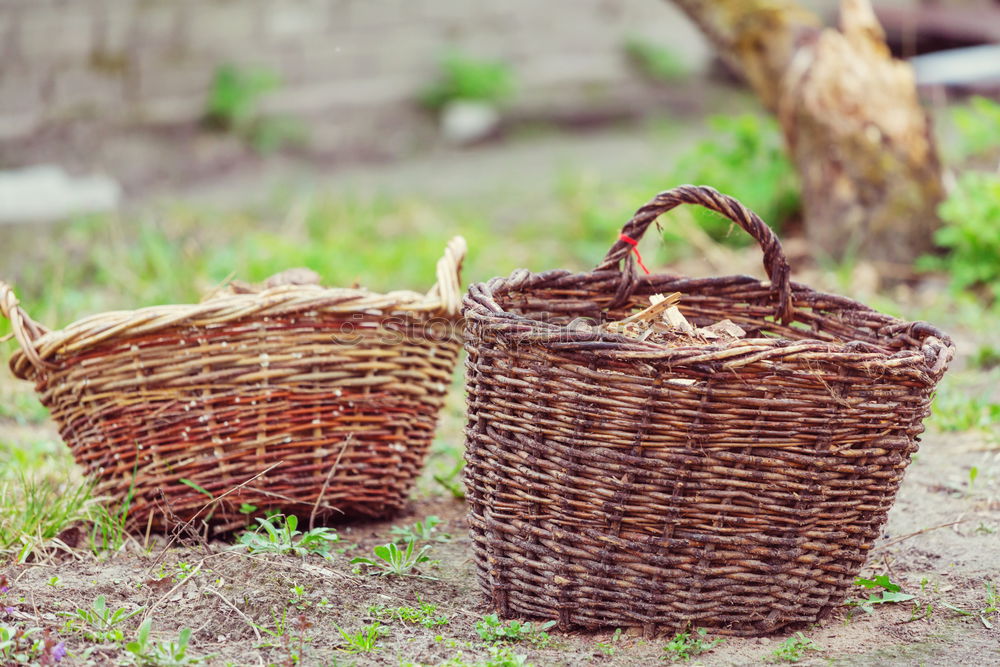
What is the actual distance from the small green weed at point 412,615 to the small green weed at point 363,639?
50 mm

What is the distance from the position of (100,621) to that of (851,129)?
12.4 ft

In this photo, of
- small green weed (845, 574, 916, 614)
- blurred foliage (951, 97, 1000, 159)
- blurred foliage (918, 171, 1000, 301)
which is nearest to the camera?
small green weed (845, 574, 916, 614)

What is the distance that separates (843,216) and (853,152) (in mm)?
284

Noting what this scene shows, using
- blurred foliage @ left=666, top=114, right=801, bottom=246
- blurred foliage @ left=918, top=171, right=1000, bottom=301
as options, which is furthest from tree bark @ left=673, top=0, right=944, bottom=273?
blurred foliage @ left=666, top=114, right=801, bottom=246

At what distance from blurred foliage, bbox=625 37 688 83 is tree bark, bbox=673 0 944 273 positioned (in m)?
3.94

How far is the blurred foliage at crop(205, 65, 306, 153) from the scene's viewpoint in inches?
292

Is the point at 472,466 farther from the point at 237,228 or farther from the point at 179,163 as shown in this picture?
the point at 179,163

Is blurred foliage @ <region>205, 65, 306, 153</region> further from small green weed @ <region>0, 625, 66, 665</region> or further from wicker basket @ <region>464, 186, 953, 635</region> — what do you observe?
small green weed @ <region>0, 625, 66, 665</region>

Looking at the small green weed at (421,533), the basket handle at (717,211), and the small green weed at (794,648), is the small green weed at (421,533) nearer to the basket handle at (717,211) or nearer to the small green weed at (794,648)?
the basket handle at (717,211)

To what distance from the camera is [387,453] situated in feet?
8.16

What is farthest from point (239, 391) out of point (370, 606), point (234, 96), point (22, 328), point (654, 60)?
point (654, 60)

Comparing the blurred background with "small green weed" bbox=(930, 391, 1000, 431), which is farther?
the blurred background

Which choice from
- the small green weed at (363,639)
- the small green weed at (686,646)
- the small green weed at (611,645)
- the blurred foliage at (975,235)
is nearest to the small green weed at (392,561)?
the small green weed at (363,639)

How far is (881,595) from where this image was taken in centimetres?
213
